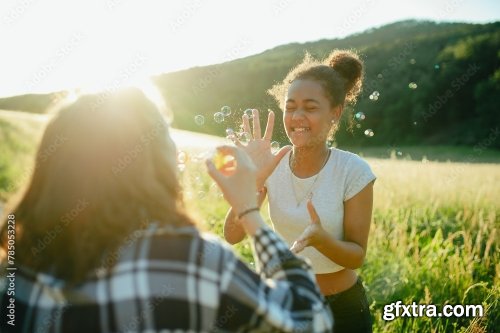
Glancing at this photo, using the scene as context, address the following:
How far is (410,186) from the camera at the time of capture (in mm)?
10469

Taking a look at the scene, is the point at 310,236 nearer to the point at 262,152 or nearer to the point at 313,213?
the point at 313,213

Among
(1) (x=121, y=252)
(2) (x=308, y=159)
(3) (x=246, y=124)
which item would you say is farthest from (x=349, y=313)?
(1) (x=121, y=252)

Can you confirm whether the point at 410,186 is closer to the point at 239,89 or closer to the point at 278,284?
the point at 278,284

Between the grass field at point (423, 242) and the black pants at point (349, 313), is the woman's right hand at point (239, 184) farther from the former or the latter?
the black pants at point (349, 313)

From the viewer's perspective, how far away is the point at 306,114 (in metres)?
3.46

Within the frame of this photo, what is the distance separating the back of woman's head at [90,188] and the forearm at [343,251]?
134 centimetres

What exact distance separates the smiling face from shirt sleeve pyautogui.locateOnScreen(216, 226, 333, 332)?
1687mm

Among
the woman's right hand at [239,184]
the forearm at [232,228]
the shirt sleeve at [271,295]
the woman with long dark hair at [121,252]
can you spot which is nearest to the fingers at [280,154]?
the forearm at [232,228]

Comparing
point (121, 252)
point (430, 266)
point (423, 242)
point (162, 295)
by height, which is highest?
point (121, 252)

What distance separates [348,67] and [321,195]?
1.10 m

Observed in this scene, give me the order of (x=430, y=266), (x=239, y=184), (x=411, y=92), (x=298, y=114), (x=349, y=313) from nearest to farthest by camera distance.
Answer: (x=239, y=184), (x=349, y=313), (x=298, y=114), (x=430, y=266), (x=411, y=92)

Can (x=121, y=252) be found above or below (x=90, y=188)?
below

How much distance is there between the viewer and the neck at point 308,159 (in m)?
3.43

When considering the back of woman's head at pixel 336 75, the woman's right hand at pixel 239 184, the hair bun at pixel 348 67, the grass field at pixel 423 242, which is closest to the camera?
the woman's right hand at pixel 239 184
